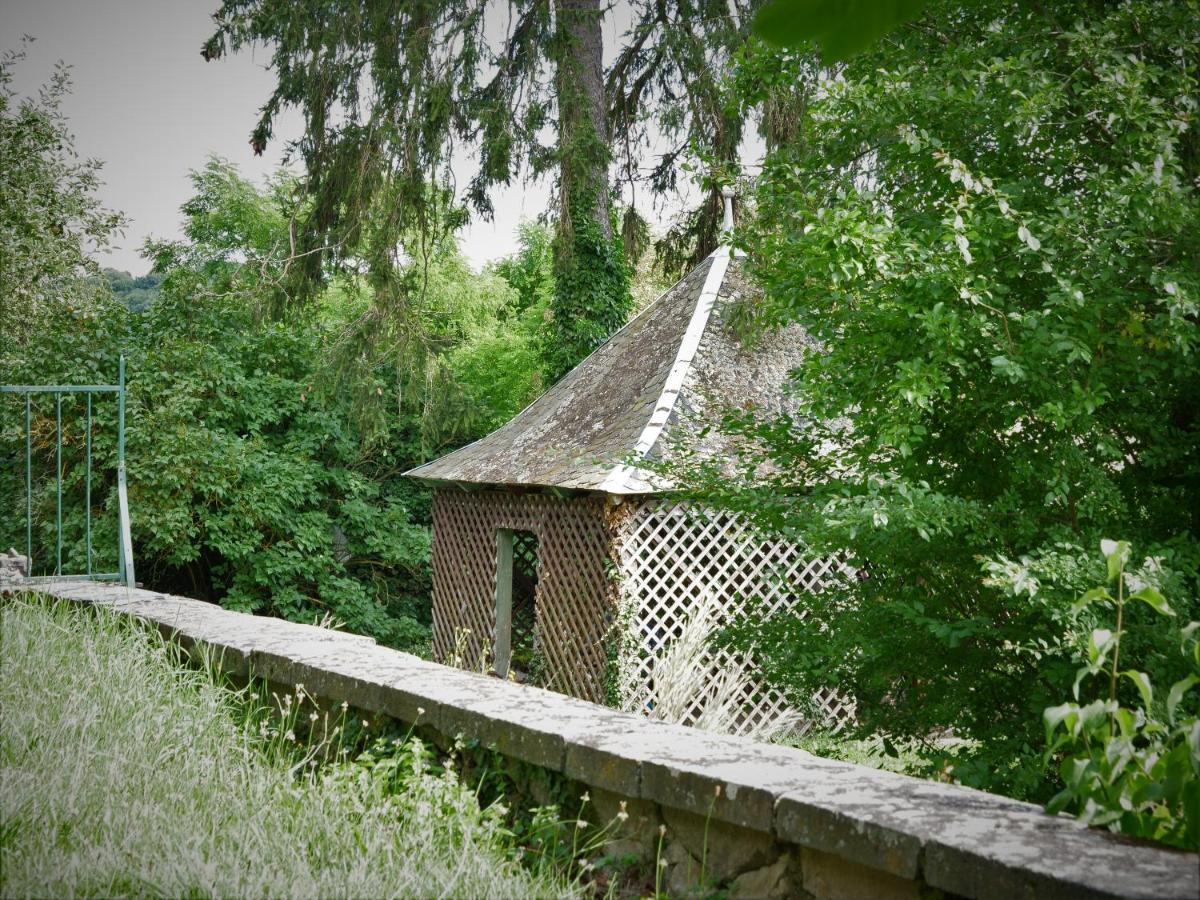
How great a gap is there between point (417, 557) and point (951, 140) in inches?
467

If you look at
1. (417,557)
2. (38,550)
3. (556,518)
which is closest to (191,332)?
(38,550)

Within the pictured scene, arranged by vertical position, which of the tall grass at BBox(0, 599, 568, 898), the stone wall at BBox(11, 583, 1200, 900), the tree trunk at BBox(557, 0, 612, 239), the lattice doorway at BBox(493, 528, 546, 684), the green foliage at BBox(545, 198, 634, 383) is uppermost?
the tree trunk at BBox(557, 0, 612, 239)

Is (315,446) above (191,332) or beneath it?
beneath

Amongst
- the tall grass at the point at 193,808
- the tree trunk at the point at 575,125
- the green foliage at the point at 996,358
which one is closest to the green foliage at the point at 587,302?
the tree trunk at the point at 575,125

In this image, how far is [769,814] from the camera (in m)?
2.22

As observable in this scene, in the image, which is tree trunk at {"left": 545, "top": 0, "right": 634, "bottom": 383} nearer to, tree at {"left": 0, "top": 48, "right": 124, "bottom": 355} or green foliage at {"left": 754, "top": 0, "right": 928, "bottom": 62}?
tree at {"left": 0, "top": 48, "right": 124, "bottom": 355}

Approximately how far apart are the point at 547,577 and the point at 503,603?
1.49 meters

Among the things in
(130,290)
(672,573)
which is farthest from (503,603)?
(130,290)

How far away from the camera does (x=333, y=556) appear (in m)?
14.6

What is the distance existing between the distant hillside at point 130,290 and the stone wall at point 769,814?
12.2 metres

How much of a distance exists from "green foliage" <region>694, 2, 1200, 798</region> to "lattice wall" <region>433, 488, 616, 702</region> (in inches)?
161

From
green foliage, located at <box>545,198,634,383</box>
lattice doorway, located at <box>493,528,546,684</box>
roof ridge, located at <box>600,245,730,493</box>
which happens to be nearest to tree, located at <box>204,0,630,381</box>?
green foliage, located at <box>545,198,634,383</box>

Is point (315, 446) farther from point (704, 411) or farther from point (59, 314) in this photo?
point (704, 411)

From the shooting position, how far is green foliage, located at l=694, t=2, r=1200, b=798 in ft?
10.7
